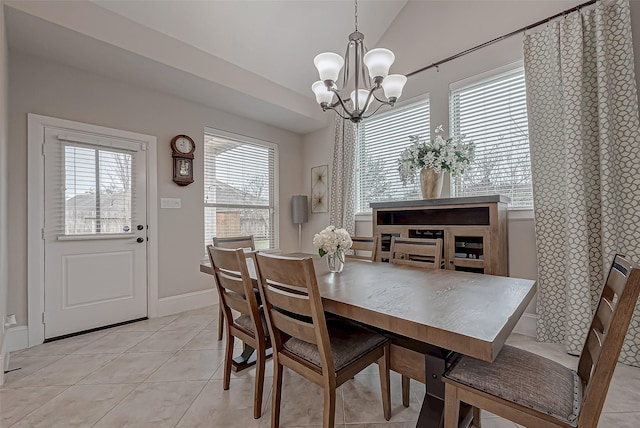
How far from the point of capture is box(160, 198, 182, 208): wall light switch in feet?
10.9

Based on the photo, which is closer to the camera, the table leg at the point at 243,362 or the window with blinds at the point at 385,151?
the table leg at the point at 243,362

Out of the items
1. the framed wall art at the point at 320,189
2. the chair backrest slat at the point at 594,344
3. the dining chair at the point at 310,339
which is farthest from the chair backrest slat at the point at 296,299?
the framed wall art at the point at 320,189

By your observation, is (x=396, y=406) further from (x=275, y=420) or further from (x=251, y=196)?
(x=251, y=196)

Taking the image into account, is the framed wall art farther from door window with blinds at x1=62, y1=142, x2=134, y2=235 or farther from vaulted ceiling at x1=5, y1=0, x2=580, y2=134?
door window with blinds at x1=62, y1=142, x2=134, y2=235

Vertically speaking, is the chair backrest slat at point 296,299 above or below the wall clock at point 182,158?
below

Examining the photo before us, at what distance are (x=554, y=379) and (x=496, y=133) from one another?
2514mm

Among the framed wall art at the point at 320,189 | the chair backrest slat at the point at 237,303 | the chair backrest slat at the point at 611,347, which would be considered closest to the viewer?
the chair backrest slat at the point at 611,347

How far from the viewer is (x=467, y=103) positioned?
3059 mm

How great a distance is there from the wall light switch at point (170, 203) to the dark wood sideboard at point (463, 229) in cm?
237

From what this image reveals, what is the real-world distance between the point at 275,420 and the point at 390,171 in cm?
309

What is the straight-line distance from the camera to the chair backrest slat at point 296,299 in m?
1.14

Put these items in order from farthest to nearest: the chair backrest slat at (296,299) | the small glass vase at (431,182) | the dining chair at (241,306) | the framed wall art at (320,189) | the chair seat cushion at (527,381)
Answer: the framed wall art at (320,189) < the small glass vase at (431,182) < the dining chair at (241,306) < the chair backrest slat at (296,299) < the chair seat cushion at (527,381)

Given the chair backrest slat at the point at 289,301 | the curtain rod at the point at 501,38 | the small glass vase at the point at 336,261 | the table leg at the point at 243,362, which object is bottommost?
the table leg at the point at 243,362

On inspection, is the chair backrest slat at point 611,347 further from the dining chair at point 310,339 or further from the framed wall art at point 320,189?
the framed wall art at point 320,189
